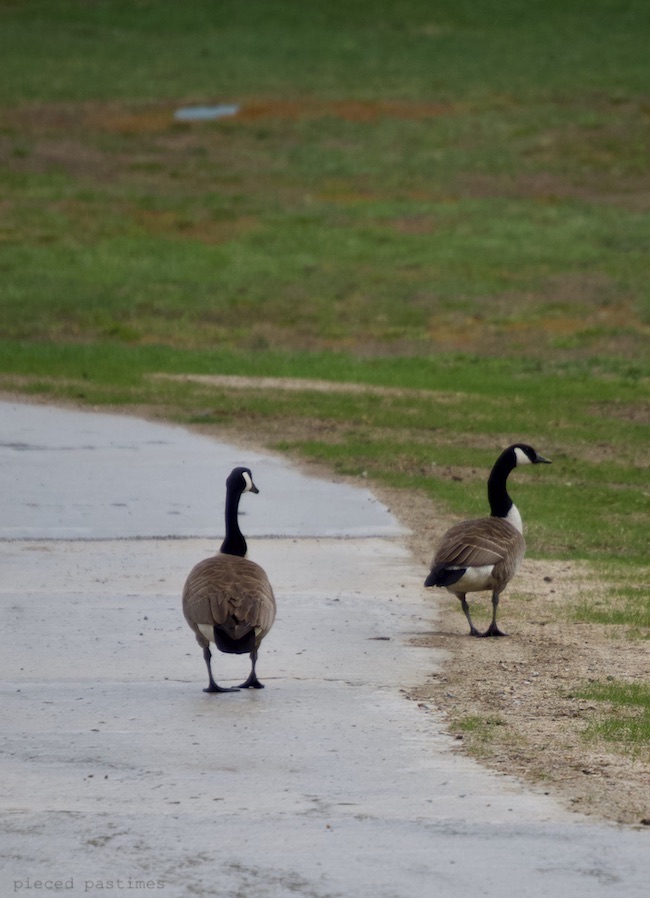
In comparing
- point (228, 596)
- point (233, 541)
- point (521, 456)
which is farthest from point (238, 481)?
point (521, 456)

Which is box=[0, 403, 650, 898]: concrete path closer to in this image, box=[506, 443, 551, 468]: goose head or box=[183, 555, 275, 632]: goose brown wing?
box=[183, 555, 275, 632]: goose brown wing

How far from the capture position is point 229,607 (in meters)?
7.95

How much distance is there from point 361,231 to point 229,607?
1383 inches

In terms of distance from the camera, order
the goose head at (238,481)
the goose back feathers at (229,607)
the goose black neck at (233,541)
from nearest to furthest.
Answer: the goose back feathers at (229,607) < the goose black neck at (233,541) < the goose head at (238,481)

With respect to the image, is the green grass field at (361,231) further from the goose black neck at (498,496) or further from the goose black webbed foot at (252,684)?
the goose black webbed foot at (252,684)

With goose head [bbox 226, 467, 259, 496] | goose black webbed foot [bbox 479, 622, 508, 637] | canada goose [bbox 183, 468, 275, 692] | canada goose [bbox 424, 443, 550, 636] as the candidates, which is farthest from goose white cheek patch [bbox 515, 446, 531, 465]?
canada goose [bbox 183, 468, 275, 692]

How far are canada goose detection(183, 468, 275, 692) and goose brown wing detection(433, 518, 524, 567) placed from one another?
5.34 ft

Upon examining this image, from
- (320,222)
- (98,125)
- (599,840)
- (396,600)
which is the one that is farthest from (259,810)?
(98,125)

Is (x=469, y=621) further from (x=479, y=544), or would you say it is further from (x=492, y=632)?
(x=479, y=544)

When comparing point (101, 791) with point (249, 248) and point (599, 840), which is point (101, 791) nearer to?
point (599, 840)

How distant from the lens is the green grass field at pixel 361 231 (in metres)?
19.8

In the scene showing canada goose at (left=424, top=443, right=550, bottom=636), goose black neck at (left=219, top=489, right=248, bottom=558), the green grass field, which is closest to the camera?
goose black neck at (left=219, top=489, right=248, bottom=558)

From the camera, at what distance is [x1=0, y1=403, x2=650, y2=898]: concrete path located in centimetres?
579

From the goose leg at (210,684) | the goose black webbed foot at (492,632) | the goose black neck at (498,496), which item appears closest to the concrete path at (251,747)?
the goose leg at (210,684)
